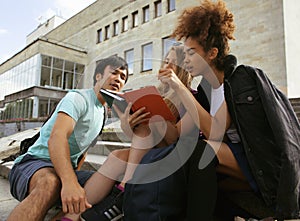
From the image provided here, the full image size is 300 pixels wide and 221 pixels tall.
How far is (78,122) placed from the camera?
142 cm

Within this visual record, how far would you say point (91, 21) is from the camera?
1820 centimetres

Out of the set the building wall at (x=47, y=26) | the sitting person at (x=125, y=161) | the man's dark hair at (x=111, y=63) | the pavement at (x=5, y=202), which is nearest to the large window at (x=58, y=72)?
the building wall at (x=47, y=26)

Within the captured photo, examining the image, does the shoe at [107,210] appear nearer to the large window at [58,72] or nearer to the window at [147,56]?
the window at [147,56]

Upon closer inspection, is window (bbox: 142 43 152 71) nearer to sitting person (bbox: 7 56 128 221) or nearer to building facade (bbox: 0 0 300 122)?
building facade (bbox: 0 0 300 122)

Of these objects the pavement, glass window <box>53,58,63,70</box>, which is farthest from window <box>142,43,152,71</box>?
glass window <box>53,58,63,70</box>

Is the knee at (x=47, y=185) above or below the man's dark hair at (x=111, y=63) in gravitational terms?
below

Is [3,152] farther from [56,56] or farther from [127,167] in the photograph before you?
[56,56]

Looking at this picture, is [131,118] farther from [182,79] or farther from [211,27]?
[211,27]

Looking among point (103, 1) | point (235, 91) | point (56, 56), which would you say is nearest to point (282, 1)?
point (235, 91)

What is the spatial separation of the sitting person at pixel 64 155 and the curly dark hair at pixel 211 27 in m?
0.45

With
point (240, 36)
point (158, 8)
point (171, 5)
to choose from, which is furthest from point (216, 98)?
point (158, 8)

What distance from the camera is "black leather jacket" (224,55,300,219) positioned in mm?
886

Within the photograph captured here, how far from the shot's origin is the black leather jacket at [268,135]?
886 millimetres

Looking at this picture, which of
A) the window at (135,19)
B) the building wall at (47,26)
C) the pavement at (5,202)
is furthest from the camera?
the building wall at (47,26)
